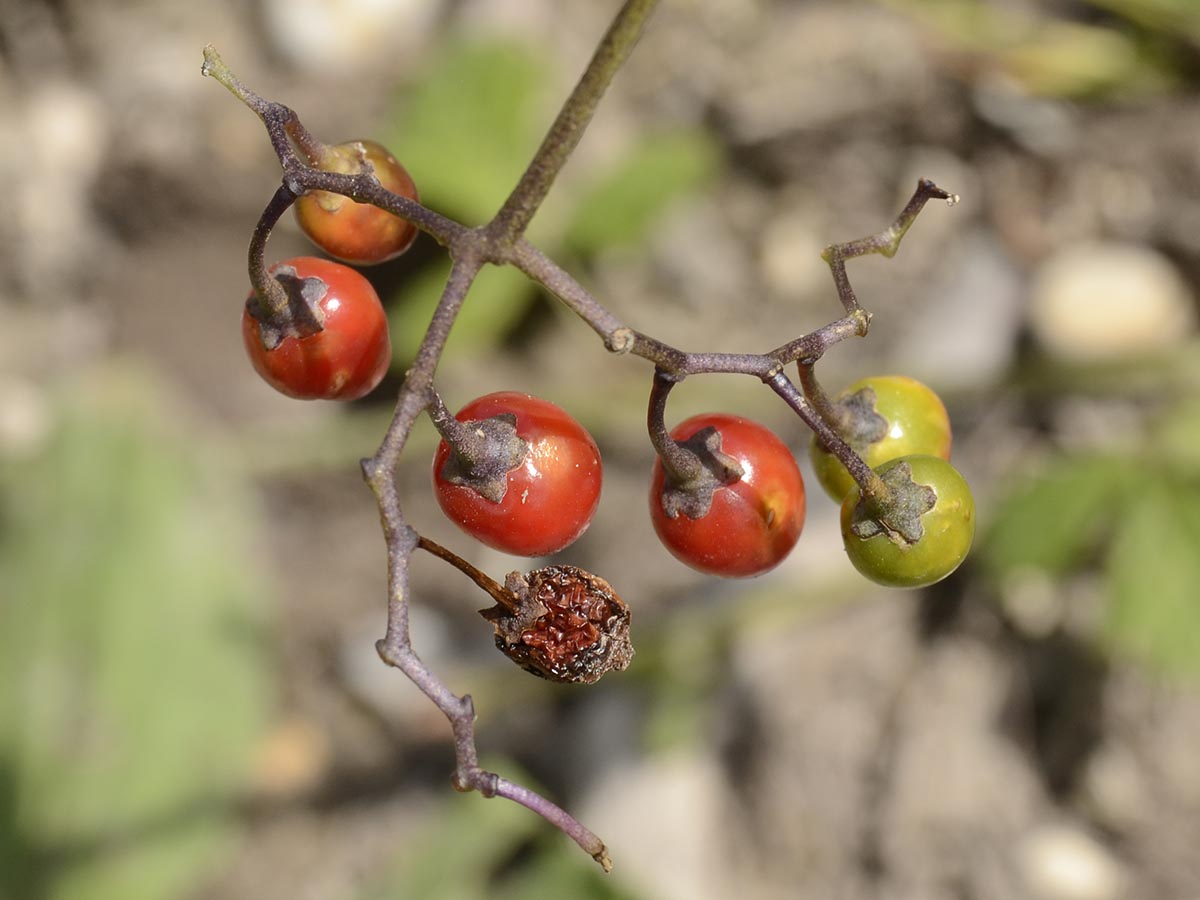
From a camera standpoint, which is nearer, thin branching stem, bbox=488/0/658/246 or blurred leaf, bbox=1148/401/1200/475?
thin branching stem, bbox=488/0/658/246

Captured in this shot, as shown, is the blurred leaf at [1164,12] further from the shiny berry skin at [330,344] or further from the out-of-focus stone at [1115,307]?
the shiny berry skin at [330,344]

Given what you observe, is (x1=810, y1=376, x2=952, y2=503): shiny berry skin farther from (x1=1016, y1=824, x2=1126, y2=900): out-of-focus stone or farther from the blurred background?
(x1=1016, y1=824, x2=1126, y2=900): out-of-focus stone

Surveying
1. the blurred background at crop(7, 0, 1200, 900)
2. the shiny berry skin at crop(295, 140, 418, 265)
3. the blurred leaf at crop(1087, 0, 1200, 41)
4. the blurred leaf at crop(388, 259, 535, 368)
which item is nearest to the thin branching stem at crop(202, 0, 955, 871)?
the shiny berry skin at crop(295, 140, 418, 265)

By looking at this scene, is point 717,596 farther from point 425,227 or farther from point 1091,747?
point 425,227

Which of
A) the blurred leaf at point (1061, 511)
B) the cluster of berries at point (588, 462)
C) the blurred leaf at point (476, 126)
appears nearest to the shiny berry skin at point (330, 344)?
the cluster of berries at point (588, 462)

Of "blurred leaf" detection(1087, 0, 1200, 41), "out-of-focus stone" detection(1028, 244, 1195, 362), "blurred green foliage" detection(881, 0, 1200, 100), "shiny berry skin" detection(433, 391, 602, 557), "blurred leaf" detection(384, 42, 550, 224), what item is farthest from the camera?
"out-of-focus stone" detection(1028, 244, 1195, 362)

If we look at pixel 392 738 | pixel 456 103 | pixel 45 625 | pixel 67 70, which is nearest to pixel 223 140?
pixel 67 70
